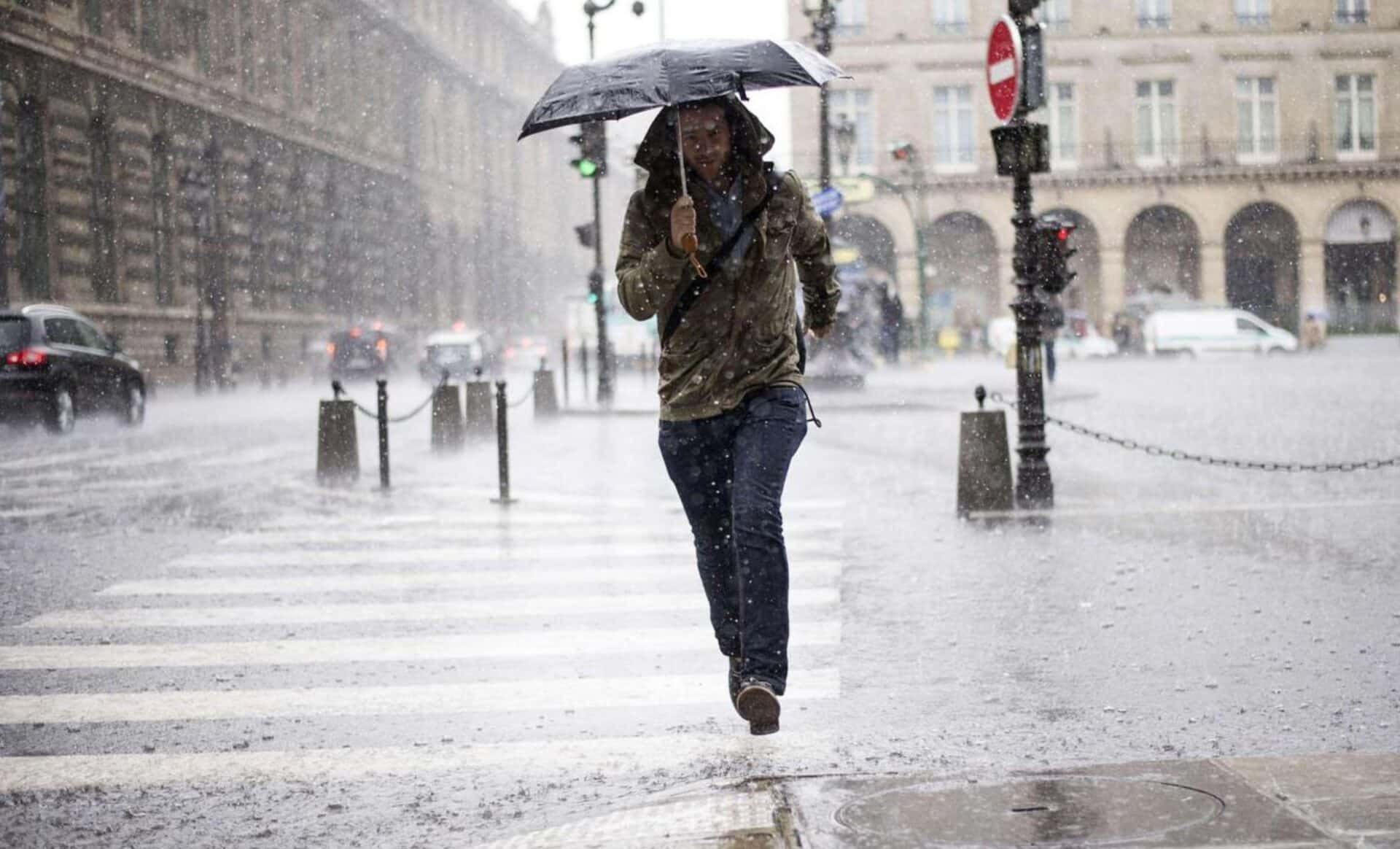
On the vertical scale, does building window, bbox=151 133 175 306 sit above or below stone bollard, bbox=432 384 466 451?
above

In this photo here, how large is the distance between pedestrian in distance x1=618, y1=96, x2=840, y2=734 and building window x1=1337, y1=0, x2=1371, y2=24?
192 feet

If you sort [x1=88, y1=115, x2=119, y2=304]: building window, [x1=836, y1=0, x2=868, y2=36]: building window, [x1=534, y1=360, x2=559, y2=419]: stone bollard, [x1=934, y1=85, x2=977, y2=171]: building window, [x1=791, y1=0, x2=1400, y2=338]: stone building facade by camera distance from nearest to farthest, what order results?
[x1=534, y1=360, x2=559, y2=419]: stone bollard < [x1=88, y1=115, x2=119, y2=304]: building window < [x1=791, y1=0, x2=1400, y2=338]: stone building facade < [x1=934, y1=85, x2=977, y2=171]: building window < [x1=836, y1=0, x2=868, y2=36]: building window

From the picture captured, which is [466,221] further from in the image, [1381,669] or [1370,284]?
[1381,669]

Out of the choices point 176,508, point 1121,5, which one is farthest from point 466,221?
point 176,508

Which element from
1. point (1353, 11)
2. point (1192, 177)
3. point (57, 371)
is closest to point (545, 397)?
point (57, 371)

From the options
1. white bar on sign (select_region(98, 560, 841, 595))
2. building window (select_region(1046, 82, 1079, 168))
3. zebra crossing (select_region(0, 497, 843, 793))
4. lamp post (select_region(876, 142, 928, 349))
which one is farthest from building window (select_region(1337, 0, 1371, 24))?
white bar on sign (select_region(98, 560, 841, 595))

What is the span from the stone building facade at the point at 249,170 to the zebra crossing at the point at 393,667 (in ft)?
84.2

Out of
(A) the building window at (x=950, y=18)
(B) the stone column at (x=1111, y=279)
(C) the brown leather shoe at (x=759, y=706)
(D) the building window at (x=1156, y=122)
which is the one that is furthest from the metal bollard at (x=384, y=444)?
(D) the building window at (x=1156, y=122)

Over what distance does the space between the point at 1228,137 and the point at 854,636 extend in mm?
A: 56235

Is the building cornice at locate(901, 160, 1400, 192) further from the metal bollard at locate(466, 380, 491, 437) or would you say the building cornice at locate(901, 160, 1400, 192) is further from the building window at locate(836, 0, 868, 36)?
the metal bollard at locate(466, 380, 491, 437)

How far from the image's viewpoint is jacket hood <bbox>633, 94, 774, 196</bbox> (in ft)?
17.0

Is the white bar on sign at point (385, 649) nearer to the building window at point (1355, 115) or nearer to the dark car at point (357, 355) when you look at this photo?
the dark car at point (357, 355)

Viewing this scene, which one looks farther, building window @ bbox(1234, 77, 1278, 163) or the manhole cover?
building window @ bbox(1234, 77, 1278, 163)

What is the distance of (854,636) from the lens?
7.25m
